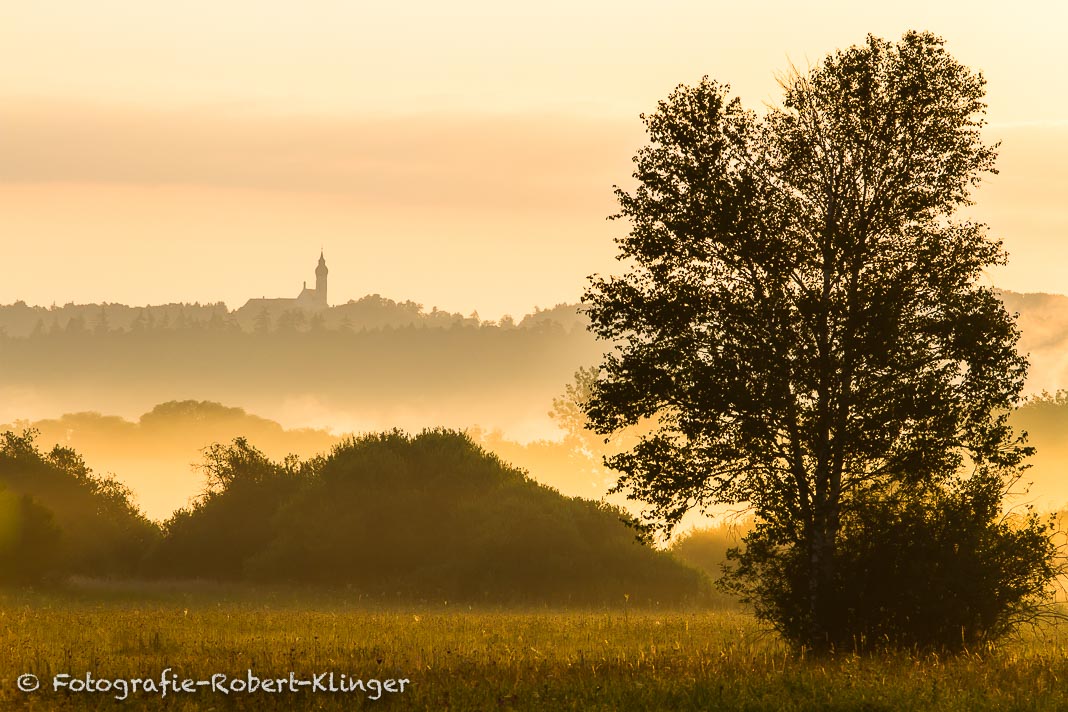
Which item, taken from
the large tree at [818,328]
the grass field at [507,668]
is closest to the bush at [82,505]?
the grass field at [507,668]

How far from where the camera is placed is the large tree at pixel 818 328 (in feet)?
86.5

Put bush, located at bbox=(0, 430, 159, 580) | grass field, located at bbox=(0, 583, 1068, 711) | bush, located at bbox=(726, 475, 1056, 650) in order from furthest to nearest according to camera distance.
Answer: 1. bush, located at bbox=(0, 430, 159, 580)
2. bush, located at bbox=(726, 475, 1056, 650)
3. grass field, located at bbox=(0, 583, 1068, 711)

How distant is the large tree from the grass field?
10.1 ft

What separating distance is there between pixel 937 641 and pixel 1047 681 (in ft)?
12.3

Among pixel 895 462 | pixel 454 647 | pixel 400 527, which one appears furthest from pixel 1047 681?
pixel 400 527

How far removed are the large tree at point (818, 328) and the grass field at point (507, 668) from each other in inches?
122

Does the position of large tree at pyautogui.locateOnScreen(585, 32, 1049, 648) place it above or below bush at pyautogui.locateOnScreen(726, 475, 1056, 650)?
above

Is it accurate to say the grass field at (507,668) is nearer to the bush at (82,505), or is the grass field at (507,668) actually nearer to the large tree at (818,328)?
the large tree at (818,328)

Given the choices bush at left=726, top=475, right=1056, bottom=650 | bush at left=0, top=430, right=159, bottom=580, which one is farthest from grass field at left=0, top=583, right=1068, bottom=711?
bush at left=0, top=430, right=159, bottom=580

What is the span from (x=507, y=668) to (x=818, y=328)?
32.1ft

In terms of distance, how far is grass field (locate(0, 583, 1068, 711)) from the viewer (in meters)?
20.7

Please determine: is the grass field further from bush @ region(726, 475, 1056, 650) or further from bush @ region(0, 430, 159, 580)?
bush @ region(0, 430, 159, 580)

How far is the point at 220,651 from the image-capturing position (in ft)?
94.0

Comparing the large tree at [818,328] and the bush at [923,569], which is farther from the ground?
the large tree at [818,328]
